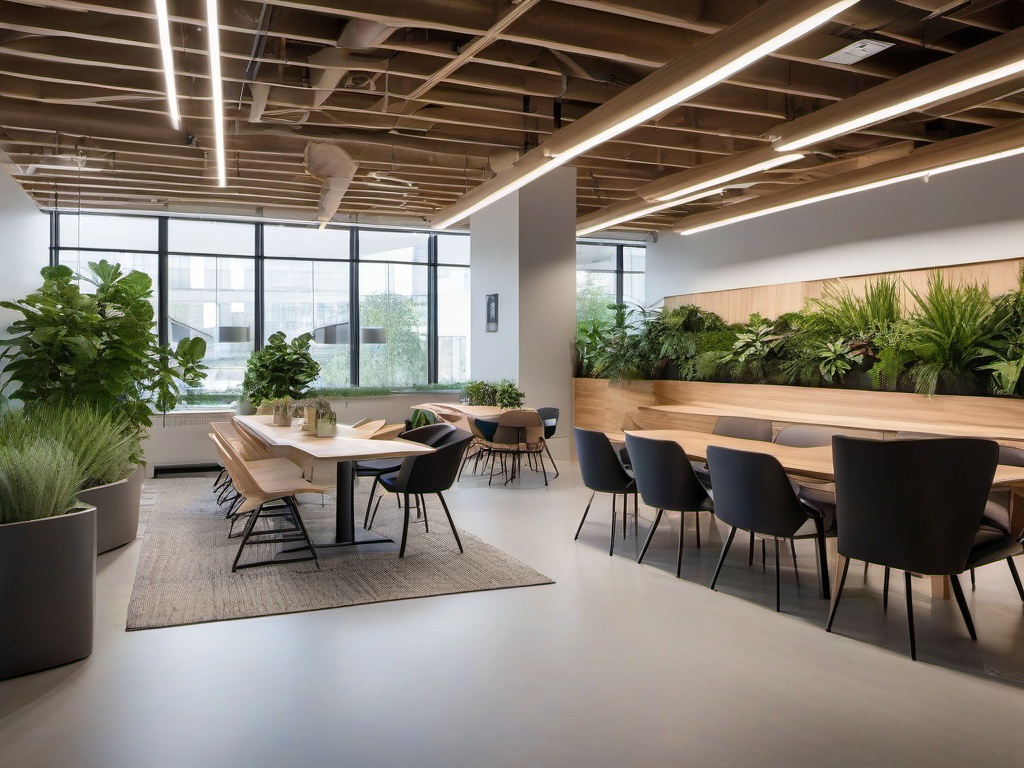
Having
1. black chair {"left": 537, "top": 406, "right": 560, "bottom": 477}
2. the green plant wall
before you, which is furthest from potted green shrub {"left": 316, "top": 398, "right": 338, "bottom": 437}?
the green plant wall

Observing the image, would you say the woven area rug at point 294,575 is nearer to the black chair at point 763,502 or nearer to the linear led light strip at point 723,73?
the black chair at point 763,502

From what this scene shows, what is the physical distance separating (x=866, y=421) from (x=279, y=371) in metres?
5.86

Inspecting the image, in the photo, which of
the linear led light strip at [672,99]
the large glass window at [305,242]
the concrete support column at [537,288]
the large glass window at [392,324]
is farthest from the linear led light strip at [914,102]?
the large glass window at [305,242]

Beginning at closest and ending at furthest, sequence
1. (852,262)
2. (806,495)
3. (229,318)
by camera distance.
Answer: (806,495) < (852,262) < (229,318)

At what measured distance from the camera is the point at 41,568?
342 cm

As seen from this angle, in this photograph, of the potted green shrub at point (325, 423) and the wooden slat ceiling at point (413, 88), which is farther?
the potted green shrub at point (325, 423)

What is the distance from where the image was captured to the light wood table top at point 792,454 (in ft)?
13.3

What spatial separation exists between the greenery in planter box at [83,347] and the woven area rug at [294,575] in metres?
1.21

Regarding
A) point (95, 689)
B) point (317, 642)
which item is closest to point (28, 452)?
point (95, 689)

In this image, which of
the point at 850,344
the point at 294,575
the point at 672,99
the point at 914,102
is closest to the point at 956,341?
the point at 850,344

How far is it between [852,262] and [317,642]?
27.9 feet

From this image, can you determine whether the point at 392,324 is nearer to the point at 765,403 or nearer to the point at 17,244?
the point at 17,244

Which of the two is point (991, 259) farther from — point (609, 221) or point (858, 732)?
point (858, 732)

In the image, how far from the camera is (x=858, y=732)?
2.88 m
